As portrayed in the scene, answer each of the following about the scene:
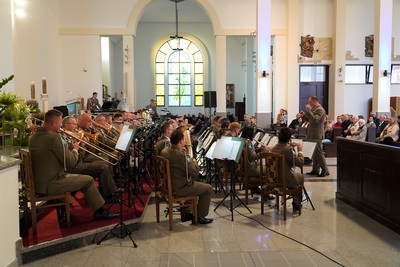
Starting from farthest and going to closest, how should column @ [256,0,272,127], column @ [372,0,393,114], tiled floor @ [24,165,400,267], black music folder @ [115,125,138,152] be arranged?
column @ [372,0,393,114]
column @ [256,0,272,127]
black music folder @ [115,125,138,152]
tiled floor @ [24,165,400,267]

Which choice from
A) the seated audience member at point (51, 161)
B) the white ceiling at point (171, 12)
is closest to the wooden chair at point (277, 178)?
the seated audience member at point (51, 161)

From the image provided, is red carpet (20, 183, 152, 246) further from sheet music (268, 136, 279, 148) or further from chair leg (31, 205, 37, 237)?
sheet music (268, 136, 279, 148)

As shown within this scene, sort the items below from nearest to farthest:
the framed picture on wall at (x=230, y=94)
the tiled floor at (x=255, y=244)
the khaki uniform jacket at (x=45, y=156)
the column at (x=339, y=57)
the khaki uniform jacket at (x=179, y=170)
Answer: the tiled floor at (x=255, y=244) → the khaki uniform jacket at (x=45, y=156) → the khaki uniform jacket at (x=179, y=170) → the column at (x=339, y=57) → the framed picture on wall at (x=230, y=94)

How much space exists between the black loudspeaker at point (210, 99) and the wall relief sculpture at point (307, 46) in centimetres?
411

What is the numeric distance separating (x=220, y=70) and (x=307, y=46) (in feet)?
12.5

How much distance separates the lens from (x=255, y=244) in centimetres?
476

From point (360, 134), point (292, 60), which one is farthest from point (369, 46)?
point (360, 134)

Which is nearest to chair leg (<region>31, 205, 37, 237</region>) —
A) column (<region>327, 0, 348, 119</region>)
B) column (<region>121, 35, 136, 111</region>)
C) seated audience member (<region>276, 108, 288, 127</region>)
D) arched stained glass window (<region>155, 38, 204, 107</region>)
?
seated audience member (<region>276, 108, 288, 127</region>)

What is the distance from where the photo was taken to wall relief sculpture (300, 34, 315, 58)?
17.2 m

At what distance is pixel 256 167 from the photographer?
6.61m

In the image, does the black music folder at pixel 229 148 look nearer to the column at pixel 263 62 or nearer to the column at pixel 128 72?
the column at pixel 263 62

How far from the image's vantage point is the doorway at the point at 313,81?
17688 millimetres

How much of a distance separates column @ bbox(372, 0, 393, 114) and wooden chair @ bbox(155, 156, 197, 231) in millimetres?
12545

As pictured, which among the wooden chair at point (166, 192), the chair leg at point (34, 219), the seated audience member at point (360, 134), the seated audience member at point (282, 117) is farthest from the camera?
the seated audience member at point (282, 117)
